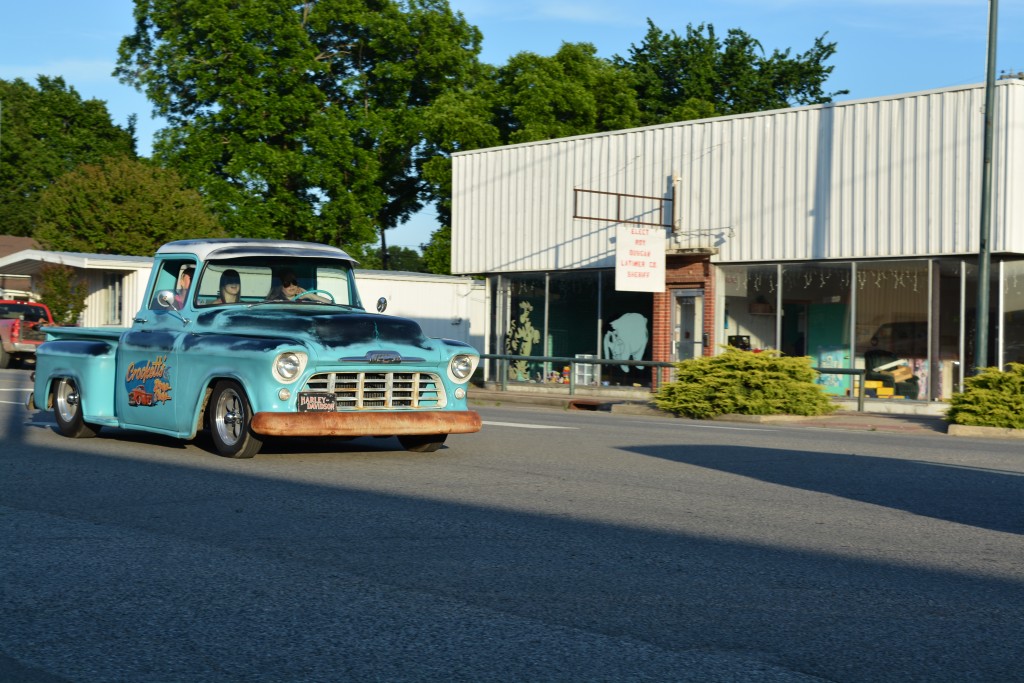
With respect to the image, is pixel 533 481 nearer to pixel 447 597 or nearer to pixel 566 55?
pixel 447 597

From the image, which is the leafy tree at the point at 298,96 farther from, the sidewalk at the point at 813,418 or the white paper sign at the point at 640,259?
the white paper sign at the point at 640,259

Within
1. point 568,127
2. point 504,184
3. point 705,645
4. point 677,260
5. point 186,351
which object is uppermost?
point 568,127

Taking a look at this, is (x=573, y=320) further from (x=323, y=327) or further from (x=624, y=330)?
(x=323, y=327)

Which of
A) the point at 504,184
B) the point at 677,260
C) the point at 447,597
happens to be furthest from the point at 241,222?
the point at 447,597

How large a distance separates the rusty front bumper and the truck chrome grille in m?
0.13

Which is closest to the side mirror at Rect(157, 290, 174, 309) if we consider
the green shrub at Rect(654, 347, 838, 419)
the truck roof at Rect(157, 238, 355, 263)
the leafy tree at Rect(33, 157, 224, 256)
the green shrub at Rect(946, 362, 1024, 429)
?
the truck roof at Rect(157, 238, 355, 263)

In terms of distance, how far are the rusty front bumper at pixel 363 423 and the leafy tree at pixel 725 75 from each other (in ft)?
166

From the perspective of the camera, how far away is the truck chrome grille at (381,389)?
11266 mm

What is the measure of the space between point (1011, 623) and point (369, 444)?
28.3 feet

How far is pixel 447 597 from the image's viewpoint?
6.01m

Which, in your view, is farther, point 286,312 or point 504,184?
point 504,184

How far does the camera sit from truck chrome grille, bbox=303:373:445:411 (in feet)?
37.0

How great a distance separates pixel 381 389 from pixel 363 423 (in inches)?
17.7

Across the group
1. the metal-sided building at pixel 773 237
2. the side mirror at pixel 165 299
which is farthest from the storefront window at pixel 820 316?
the side mirror at pixel 165 299
